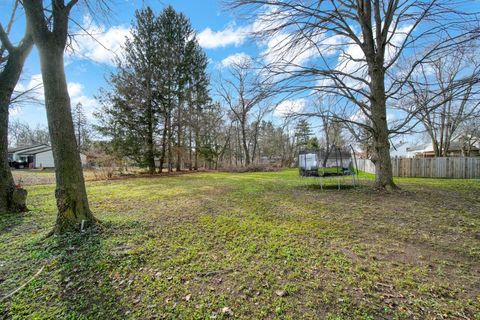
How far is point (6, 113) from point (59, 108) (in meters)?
3.13

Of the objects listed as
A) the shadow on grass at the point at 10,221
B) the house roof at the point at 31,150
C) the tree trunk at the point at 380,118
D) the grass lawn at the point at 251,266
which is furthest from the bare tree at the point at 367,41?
the house roof at the point at 31,150

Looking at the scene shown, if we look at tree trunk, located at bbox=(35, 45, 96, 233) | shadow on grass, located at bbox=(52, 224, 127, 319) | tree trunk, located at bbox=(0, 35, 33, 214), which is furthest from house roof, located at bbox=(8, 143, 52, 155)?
shadow on grass, located at bbox=(52, 224, 127, 319)

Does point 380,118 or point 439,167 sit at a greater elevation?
point 380,118

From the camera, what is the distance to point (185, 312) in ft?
5.49

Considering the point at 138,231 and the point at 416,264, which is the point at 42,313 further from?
the point at 416,264

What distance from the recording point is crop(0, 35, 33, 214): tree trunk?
466 centimetres

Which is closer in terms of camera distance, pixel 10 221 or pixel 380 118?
pixel 10 221

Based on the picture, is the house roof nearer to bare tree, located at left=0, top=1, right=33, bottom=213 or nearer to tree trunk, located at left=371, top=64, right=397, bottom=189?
bare tree, located at left=0, top=1, right=33, bottom=213

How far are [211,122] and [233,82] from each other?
457cm

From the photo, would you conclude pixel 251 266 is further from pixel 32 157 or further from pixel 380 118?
pixel 32 157

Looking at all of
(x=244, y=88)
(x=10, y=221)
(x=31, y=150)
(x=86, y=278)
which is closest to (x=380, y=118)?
(x=244, y=88)

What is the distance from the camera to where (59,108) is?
3236mm

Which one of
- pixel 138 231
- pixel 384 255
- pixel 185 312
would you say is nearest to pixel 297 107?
pixel 384 255

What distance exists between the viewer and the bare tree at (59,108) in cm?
320
